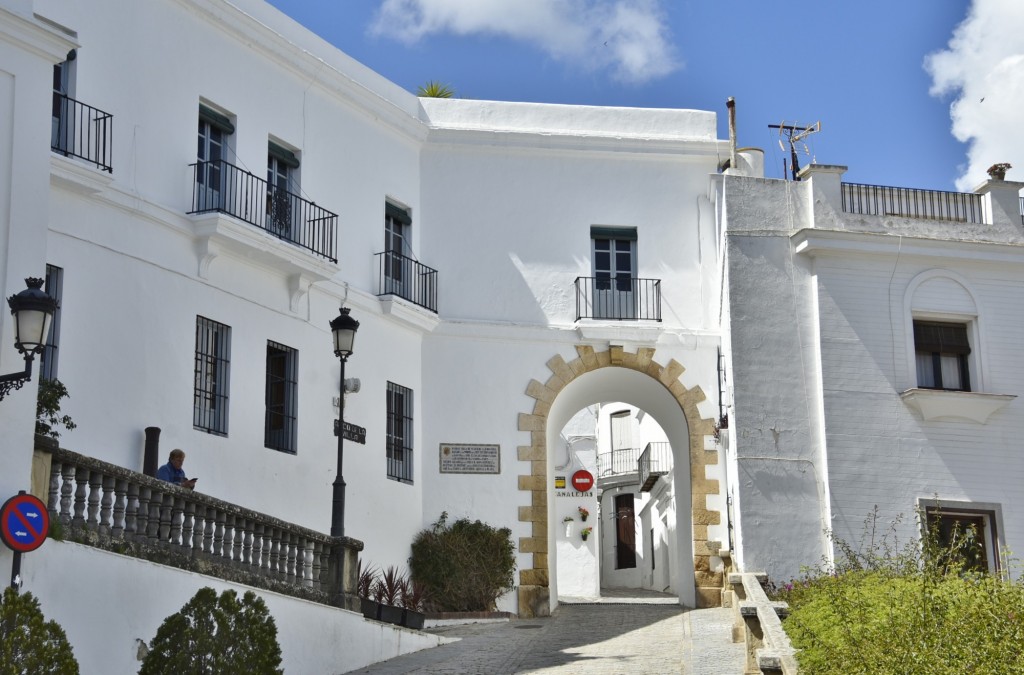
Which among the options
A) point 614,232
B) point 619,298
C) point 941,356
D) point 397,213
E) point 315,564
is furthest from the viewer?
point 614,232

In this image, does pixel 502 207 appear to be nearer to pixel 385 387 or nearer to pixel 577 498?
pixel 385 387

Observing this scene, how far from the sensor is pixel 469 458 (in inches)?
869

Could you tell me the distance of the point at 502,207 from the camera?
23.2 meters

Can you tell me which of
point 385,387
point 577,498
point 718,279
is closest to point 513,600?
point 385,387

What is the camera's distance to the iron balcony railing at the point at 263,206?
719 inches

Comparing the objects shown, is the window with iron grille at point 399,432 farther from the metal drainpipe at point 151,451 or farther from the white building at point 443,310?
the metal drainpipe at point 151,451

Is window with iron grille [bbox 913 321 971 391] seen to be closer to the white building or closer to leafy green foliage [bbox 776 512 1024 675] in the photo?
the white building

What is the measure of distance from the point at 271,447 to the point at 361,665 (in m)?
4.58

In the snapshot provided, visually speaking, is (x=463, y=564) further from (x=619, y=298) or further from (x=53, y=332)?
(x=53, y=332)

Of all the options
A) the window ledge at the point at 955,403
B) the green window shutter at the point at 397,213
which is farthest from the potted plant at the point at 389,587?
the window ledge at the point at 955,403

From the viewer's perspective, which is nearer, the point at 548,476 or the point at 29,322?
the point at 29,322

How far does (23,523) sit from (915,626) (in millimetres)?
6262

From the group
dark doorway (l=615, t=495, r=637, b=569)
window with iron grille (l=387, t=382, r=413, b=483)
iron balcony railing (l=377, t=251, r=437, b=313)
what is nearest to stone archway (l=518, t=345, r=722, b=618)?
window with iron grille (l=387, t=382, r=413, b=483)

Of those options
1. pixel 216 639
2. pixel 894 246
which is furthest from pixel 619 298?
pixel 216 639
